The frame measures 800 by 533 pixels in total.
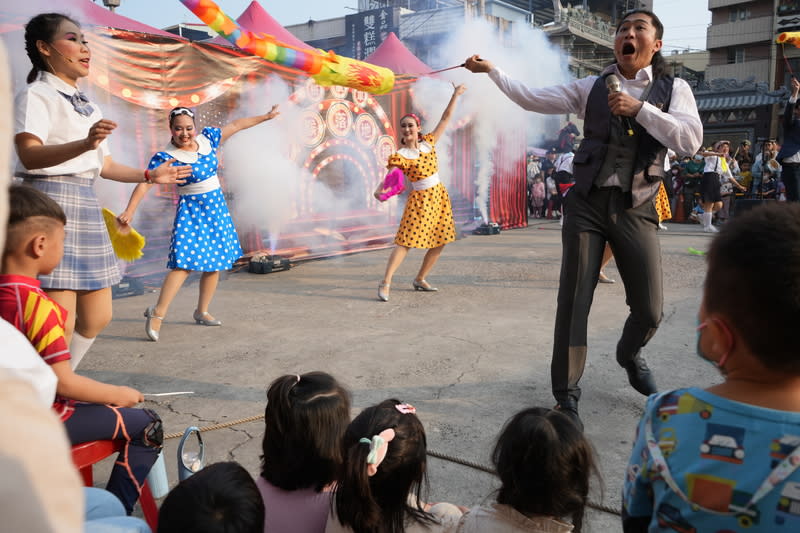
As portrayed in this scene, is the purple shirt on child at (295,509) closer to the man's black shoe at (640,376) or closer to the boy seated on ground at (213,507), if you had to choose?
the boy seated on ground at (213,507)

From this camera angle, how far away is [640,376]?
2.78 metres

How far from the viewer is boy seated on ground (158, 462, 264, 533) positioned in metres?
1.15

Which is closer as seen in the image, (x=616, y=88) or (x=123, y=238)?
(x=616, y=88)

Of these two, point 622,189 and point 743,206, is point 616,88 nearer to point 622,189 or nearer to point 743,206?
point 622,189

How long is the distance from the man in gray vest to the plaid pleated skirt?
196cm

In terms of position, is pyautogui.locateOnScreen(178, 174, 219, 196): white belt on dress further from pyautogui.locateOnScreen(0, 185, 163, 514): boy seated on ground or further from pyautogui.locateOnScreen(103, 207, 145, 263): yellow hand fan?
pyautogui.locateOnScreen(0, 185, 163, 514): boy seated on ground

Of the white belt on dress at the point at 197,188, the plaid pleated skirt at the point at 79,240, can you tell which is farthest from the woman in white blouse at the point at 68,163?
the white belt on dress at the point at 197,188

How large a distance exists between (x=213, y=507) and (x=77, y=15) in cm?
573

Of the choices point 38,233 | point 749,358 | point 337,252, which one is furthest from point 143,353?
point 337,252

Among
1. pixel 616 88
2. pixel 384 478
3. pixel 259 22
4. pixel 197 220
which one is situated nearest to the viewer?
pixel 384 478

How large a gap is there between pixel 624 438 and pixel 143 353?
2.86 metres

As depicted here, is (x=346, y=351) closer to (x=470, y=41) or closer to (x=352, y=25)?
(x=470, y=41)

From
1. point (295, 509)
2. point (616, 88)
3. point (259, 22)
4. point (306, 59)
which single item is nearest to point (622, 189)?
point (616, 88)

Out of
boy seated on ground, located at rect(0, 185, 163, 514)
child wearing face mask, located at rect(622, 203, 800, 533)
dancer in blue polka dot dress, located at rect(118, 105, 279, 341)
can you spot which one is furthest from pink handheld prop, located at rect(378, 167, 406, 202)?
child wearing face mask, located at rect(622, 203, 800, 533)
